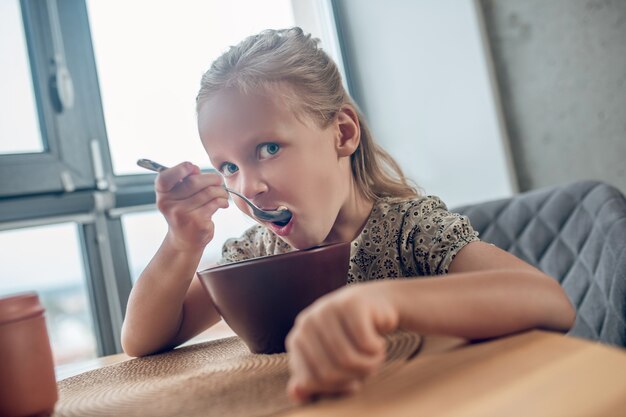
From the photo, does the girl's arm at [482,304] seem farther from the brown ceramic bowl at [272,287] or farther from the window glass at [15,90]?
the window glass at [15,90]

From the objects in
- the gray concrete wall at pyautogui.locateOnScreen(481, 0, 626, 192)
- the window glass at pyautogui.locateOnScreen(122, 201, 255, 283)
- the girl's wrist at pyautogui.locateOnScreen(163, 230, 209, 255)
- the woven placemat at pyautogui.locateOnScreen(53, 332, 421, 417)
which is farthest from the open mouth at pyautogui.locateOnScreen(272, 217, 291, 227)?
the gray concrete wall at pyautogui.locateOnScreen(481, 0, 626, 192)

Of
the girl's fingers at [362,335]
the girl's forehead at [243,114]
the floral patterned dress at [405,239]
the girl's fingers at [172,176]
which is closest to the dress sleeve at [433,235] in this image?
the floral patterned dress at [405,239]

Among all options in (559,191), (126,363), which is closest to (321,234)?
(126,363)

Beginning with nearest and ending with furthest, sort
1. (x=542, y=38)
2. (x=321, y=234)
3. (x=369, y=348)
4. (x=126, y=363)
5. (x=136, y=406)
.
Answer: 1. (x=369, y=348)
2. (x=136, y=406)
3. (x=126, y=363)
4. (x=321, y=234)
5. (x=542, y=38)

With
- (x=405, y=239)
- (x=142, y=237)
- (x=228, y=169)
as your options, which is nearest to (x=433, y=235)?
(x=405, y=239)

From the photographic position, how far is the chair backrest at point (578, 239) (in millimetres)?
979

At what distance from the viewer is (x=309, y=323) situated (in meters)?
0.34

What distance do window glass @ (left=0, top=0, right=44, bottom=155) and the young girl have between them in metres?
0.78

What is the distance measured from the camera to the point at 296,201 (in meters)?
0.85

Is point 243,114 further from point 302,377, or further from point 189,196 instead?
point 302,377

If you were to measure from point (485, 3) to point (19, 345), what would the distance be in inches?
67.1

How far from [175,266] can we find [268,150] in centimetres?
22

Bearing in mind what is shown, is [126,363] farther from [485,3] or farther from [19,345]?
[485,3]

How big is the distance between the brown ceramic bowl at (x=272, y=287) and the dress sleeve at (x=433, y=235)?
270 millimetres
